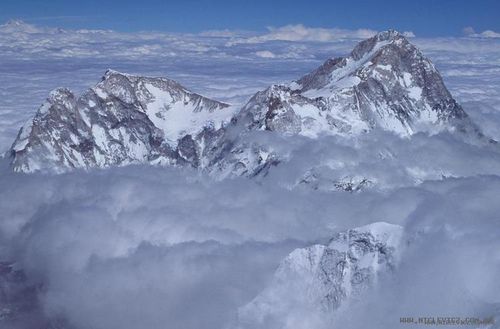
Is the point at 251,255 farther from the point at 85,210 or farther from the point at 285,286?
the point at 85,210

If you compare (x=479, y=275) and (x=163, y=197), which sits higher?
(x=479, y=275)

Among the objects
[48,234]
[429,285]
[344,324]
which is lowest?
[48,234]

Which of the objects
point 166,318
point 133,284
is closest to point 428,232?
point 166,318

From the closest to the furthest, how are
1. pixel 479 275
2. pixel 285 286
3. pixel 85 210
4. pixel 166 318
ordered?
→ 1. pixel 479 275
2. pixel 285 286
3. pixel 166 318
4. pixel 85 210

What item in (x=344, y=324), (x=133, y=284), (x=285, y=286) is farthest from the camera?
(x=133, y=284)

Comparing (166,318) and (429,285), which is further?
(166,318)

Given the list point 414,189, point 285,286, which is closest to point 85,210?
point 285,286
